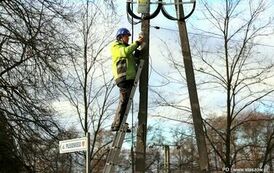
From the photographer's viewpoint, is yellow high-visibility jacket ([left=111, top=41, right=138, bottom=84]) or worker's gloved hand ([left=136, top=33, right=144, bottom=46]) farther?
worker's gloved hand ([left=136, top=33, right=144, bottom=46])

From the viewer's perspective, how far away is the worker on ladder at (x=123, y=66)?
7.86 meters

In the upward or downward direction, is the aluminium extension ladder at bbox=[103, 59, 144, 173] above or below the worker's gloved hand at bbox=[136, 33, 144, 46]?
below

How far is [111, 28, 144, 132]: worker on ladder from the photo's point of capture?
786 cm

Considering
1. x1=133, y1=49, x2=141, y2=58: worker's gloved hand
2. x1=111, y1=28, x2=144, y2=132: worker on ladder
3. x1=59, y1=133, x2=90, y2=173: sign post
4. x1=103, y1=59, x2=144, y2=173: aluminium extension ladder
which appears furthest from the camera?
x1=133, y1=49, x2=141, y2=58: worker's gloved hand

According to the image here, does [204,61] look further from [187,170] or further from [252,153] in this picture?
[187,170]

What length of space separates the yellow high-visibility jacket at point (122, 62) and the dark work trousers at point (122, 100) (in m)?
0.09

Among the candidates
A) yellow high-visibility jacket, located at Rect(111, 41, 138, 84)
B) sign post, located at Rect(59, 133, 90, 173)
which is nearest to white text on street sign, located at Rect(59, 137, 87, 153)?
sign post, located at Rect(59, 133, 90, 173)

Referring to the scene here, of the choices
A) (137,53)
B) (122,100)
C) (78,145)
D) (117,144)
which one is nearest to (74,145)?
(78,145)

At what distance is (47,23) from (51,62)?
3.02 ft

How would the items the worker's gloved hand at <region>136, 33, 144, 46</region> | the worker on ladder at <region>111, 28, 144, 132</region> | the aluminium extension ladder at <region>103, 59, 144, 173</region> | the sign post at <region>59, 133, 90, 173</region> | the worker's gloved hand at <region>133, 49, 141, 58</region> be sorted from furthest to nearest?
1. the worker's gloved hand at <region>133, 49, 141, 58</region>
2. the worker's gloved hand at <region>136, 33, 144, 46</region>
3. the worker on ladder at <region>111, 28, 144, 132</region>
4. the aluminium extension ladder at <region>103, 59, 144, 173</region>
5. the sign post at <region>59, 133, 90, 173</region>

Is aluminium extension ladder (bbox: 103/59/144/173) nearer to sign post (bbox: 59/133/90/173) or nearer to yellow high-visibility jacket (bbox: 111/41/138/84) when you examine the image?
yellow high-visibility jacket (bbox: 111/41/138/84)

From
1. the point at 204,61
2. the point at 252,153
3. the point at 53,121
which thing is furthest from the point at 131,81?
the point at 252,153

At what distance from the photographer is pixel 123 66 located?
314 inches

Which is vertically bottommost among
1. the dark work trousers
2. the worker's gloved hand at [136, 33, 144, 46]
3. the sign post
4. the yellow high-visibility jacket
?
the sign post
